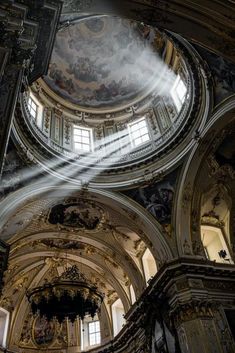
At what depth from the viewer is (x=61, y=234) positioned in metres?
15.7

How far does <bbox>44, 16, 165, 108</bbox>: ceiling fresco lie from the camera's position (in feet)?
50.0

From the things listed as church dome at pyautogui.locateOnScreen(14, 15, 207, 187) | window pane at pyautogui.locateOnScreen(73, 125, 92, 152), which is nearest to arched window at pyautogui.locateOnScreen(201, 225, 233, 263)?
church dome at pyautogui.locateOnScreen(14, 15, 207, 187)

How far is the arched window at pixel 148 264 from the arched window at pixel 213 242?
2415 mm

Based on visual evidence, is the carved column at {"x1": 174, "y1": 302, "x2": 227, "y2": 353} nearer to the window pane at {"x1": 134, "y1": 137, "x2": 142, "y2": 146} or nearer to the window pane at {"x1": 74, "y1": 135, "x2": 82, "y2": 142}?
the window pane at {"x1": 134, "y1": 137, "x2": 142, "y2": 146}

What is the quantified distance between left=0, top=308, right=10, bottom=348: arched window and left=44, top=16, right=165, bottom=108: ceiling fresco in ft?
36.8

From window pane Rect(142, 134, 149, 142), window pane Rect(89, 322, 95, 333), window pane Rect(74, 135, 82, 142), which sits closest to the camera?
window pane Rect(142, 134, 149, 142)

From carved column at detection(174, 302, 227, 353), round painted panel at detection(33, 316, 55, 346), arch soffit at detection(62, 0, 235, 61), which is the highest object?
round painted panel at detection(33, 316, 55, 346)

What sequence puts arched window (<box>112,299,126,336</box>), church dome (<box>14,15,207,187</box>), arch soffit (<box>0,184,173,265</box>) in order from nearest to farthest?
arch soffit (<box>0,184,173,265</box>) → church dome (<box>14,15,207,187</box>) → arched window (<box>112,299,126,336</box>)

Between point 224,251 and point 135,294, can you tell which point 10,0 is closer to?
point 224,251

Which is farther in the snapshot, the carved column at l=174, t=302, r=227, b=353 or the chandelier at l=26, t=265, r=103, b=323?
the chandelier at l=26, t=265, r=103, b=323

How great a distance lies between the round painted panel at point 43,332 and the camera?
18183 mm

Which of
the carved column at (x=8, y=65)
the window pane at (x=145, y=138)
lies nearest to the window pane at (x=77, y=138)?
the window pane at (x=145, y=138)

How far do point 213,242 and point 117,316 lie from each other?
23.3 feet

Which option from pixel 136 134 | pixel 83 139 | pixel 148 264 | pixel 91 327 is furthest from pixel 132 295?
pixel 83 139
